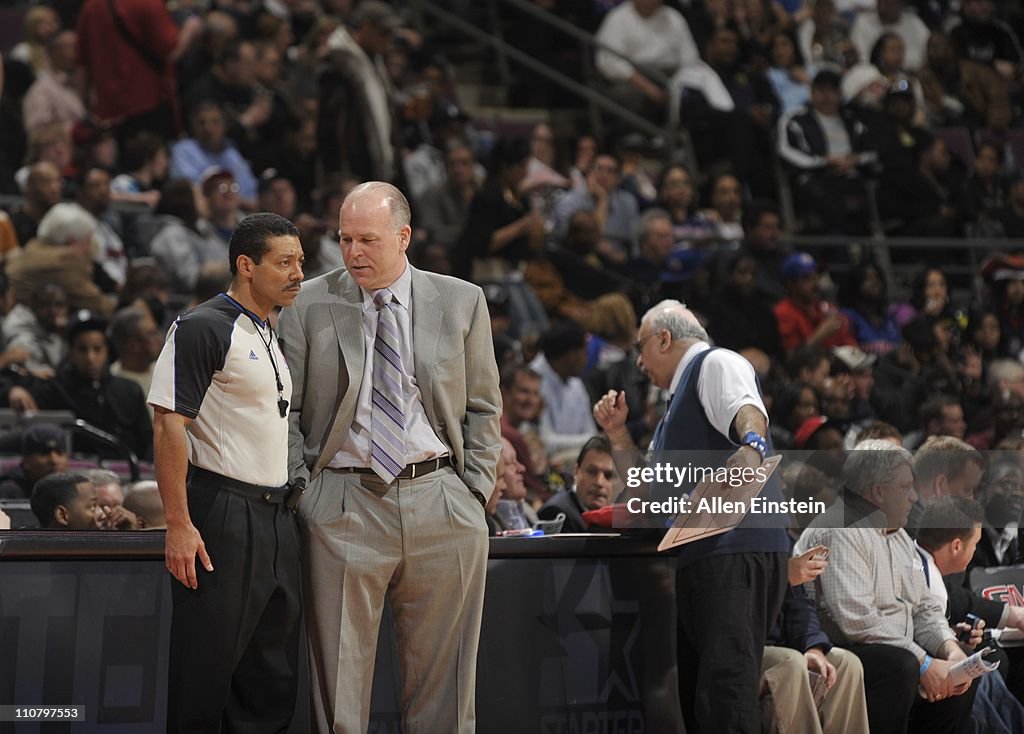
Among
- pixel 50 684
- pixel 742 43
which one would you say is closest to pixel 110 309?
pixel 50 684

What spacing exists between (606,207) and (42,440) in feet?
22.0

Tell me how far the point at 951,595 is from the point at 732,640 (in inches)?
58.0

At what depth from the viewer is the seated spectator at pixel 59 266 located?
994cm

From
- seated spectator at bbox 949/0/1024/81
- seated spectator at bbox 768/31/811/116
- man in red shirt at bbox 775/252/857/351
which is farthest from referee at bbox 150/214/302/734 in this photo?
seated spectator at bbox 949/0/1024/81

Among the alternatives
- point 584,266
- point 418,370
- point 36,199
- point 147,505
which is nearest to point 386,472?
point 418,370

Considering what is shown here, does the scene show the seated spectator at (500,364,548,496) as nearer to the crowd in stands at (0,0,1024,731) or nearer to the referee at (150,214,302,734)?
the crowd in stands at (0,0,1024,731)

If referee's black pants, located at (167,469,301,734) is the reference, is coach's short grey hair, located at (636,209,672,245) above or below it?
above

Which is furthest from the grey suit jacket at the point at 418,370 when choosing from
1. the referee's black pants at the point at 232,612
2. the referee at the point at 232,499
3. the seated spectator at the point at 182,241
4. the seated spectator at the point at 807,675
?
the seated spectator at the point at 182,241

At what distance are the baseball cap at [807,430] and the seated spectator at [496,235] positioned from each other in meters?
3.40

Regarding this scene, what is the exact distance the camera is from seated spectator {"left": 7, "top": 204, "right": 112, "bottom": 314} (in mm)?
9938

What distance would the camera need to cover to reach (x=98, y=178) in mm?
10695

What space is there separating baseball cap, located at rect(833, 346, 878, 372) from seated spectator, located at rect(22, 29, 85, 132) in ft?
19.3

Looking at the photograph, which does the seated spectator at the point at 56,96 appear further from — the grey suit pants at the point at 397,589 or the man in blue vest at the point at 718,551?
the grey suit pants at the point at 397,589

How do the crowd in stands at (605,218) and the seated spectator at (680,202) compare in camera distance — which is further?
the seated spectator at (680,202)
